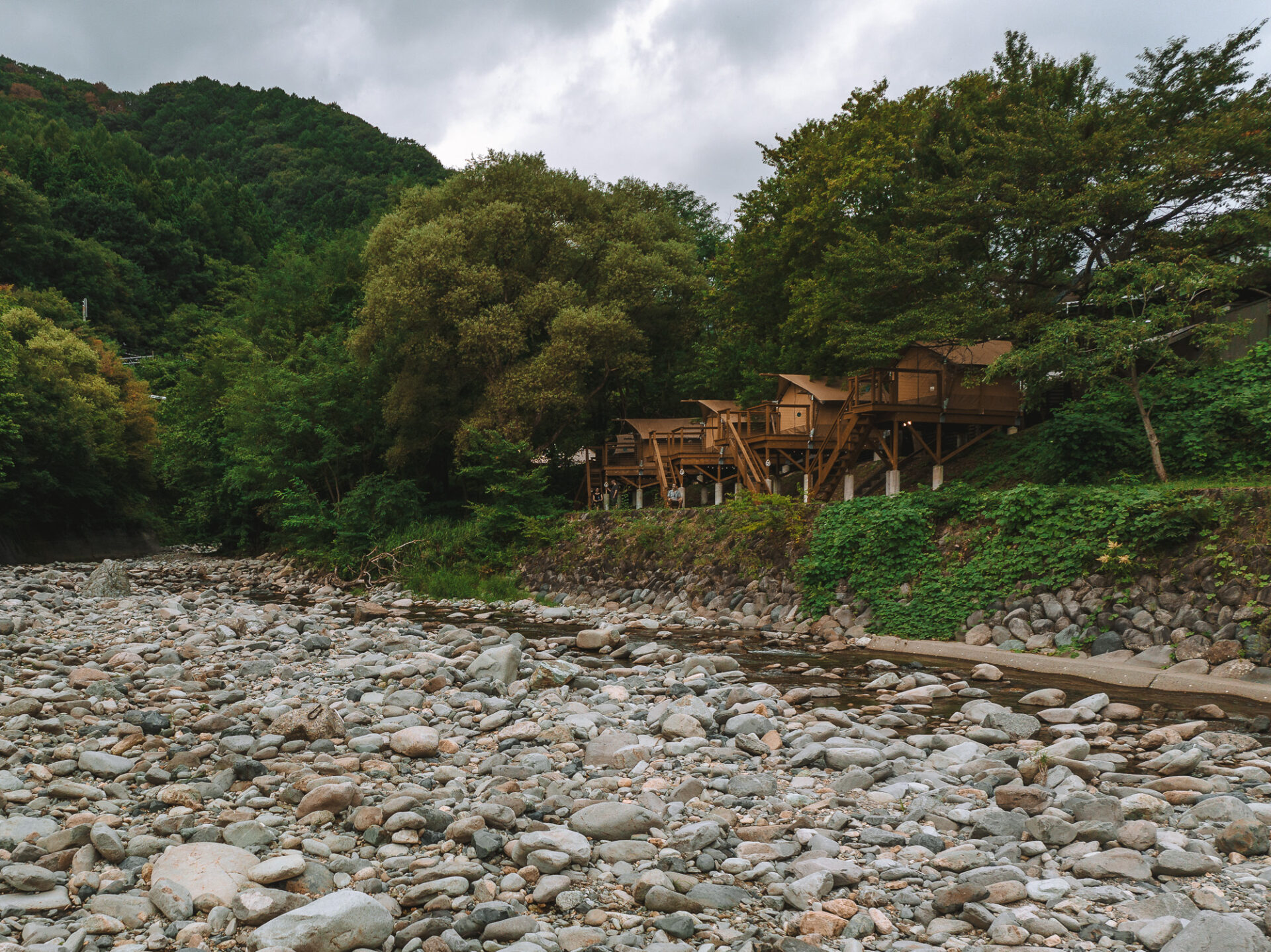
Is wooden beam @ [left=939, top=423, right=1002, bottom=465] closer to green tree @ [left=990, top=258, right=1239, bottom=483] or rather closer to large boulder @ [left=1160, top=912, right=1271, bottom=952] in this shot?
green tree @ [left=990, top=258, right=1239, bottom=483]

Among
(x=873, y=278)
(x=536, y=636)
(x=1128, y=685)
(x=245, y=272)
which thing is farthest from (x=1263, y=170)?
(x=245, y=272)

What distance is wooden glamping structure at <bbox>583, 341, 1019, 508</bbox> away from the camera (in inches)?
731

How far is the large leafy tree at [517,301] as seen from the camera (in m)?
25.1

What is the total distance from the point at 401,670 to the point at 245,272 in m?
59.7

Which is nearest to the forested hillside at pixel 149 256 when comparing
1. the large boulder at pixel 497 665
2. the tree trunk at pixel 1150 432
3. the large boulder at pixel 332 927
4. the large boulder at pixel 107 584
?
the large boulder at pixel 107 584

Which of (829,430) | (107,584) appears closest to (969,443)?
(829,430)

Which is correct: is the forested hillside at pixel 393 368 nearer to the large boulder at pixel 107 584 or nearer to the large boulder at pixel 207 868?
the large boulder at pixel 107 584

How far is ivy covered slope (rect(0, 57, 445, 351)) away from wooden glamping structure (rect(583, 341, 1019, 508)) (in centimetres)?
2752

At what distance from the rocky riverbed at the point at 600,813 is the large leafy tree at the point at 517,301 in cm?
1671

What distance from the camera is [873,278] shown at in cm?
1827

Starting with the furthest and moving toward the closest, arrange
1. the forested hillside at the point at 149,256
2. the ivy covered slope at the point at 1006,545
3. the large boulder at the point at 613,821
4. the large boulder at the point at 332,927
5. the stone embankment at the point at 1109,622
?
the forested hillside at the point at 149,256 < the ivy covered slope at the point at 1006,545 < the stone embankment at the point at 1109,622 < the large boulder at the point at 613,821 < the large boulder at the point at 332,927

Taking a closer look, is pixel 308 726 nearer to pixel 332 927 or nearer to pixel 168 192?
pixel 332 927

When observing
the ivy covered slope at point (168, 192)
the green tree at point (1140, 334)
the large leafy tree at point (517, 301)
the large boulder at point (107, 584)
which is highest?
the ivy covered slope at point (168, 192)

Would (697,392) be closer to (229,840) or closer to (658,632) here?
(658,632)
